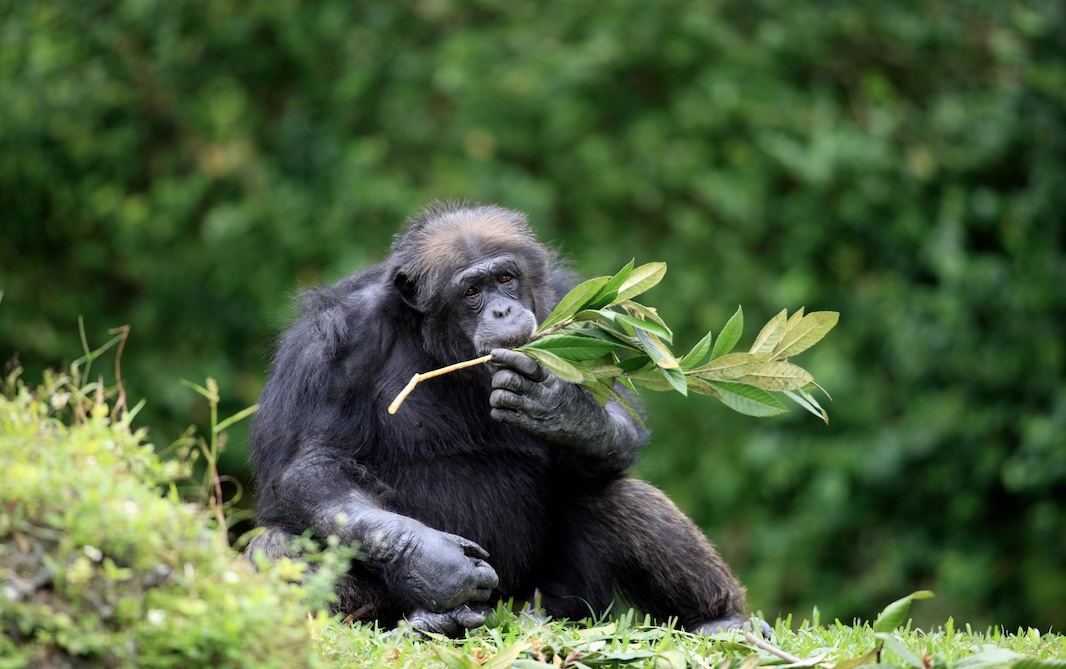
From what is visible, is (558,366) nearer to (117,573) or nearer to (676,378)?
(676,378)

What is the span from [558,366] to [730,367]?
702 millimetres

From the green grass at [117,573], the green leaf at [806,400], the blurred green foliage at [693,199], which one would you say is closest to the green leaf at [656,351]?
the green leaf at [806,400]

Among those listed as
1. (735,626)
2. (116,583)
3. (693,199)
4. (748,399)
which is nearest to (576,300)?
(748,399)

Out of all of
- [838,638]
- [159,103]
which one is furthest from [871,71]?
[838,638]

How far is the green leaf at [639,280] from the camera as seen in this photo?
491 cm

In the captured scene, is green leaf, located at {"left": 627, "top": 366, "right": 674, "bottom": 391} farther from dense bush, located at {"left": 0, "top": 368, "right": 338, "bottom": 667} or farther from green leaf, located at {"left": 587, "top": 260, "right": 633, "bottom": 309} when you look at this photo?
dense bush, located at {"left": 0, "top": 368, "right": 338, "bottom": 667}

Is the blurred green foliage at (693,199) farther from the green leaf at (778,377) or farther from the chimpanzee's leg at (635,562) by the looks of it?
the green leaf at (778,377)

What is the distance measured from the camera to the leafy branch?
15.7 feet

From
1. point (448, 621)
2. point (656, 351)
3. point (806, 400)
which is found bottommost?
point (448, 621)

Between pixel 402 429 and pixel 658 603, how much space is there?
1475 millimetres

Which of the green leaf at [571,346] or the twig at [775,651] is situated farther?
the green leaf at [571,346]

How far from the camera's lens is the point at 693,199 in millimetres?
11648

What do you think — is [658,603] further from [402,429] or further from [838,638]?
[402,429]

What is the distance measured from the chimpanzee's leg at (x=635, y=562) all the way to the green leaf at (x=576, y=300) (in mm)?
1058
